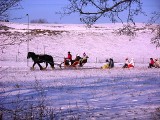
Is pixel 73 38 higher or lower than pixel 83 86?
higher

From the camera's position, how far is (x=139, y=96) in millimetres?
13836

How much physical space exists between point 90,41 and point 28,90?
46.5m

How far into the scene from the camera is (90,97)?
45.0 ft

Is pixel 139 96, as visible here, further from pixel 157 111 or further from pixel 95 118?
pixel 95 118

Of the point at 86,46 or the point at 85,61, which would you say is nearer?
the point at 85,61

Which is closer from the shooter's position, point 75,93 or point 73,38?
point 75,93

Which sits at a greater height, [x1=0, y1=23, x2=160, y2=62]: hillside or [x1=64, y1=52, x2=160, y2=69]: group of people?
[x1=0, y1=23, x2=160, y2=62]: hillside

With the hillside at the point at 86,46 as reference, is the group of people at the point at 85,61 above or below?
below

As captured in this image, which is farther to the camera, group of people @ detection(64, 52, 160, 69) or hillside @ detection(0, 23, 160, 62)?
hillside @ detection(0, 23, 160, 62)

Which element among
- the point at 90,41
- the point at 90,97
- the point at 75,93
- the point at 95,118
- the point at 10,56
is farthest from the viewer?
the point at 90,41

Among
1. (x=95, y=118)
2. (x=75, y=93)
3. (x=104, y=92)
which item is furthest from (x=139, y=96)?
(x=95, y=118)

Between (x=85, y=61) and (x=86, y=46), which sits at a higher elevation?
(x=86, y=46)

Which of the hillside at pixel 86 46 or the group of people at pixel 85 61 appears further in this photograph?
the hillside at pixel 86 46

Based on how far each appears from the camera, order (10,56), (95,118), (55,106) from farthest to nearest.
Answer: (10,56) → (55,106) → (95,118)
